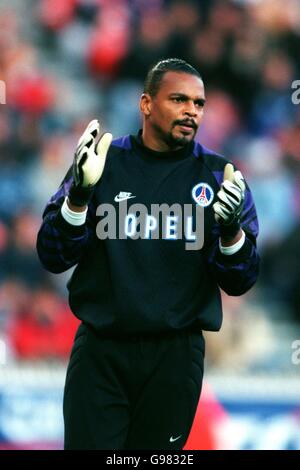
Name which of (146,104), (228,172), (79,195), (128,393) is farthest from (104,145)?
(128,393)

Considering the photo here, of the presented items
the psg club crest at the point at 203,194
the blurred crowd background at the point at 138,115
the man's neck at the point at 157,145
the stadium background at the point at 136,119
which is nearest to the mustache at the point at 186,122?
the man's neck at the point at 157,145

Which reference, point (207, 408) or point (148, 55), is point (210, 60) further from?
point (207, 408)

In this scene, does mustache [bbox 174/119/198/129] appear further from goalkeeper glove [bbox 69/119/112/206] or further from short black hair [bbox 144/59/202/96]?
goalkeeper glove [bbox 69/119/112/206]

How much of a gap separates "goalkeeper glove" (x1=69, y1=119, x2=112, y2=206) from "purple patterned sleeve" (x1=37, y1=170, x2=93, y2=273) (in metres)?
0.09

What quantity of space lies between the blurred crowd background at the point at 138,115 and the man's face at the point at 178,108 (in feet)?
9.98

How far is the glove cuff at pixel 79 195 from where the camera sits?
3.38 meters

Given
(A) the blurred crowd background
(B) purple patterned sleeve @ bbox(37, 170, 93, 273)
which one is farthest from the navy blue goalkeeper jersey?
(A) the blurred crowd background

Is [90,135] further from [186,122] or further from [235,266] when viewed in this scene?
[235,266]

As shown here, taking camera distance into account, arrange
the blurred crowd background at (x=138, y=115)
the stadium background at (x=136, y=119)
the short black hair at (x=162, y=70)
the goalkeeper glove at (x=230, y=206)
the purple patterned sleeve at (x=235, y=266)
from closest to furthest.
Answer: the goalkeeper glove at (x=230, y=206), the purple patterned sleeve at (x=235, y=266), the short black hair at (x=162, y=70), the stadium background at (x=136, y=119), the blurred crowd background at (x=138, y=115)

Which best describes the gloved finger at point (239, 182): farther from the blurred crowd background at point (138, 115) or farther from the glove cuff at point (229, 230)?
the blurred crowd background at point (138, 115)

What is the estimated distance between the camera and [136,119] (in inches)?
288

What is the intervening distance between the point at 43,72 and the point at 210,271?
4272mm

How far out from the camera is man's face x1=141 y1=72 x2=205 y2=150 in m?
3.52

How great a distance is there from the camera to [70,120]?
7.34 metres
